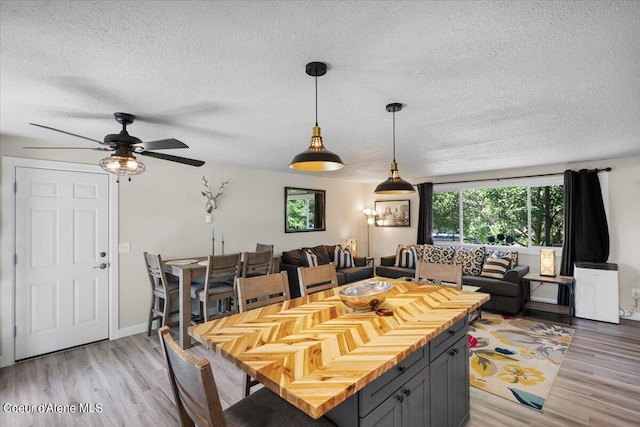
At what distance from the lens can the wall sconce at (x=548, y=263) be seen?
15.0 ft

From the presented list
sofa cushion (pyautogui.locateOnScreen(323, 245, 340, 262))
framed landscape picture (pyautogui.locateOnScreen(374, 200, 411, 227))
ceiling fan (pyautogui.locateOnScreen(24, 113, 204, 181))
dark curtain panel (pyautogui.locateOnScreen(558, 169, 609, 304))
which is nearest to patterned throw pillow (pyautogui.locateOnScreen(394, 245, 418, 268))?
framed landscape picture (pyautogui.locateOnScreen(374, 200, 411, 227))

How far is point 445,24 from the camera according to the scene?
1.39 m

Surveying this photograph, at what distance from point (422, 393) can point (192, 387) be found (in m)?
1.18

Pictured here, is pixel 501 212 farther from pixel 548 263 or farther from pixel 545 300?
pixel 545 300

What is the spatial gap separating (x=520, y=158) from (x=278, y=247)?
416cm

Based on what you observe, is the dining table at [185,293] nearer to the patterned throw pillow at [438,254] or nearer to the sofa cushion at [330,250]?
the sofa cushion at [330,250]

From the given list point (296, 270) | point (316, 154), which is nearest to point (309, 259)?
point (296, 270)

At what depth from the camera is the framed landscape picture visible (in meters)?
6.80

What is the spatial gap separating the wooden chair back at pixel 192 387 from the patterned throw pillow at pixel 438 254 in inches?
206

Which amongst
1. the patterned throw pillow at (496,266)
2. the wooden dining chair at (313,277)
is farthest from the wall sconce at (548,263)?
the wooden dining chair at (313,277)

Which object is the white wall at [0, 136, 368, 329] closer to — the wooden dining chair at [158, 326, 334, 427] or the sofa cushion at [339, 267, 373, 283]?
the sofa cushion at [339, 267, 373, 283]

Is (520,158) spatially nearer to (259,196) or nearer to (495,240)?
(495,240)

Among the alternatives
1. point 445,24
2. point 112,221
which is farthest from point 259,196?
point 445,24

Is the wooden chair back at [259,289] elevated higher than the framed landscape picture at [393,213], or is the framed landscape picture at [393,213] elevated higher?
the framed landscape picture at [393,213]
